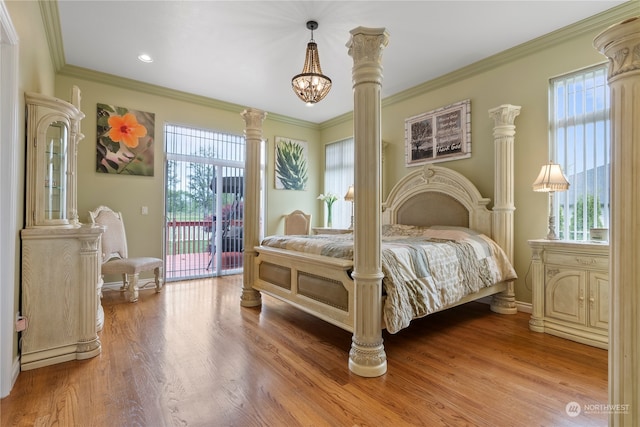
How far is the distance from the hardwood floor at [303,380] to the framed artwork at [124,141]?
231cm

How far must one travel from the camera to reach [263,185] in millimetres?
5734

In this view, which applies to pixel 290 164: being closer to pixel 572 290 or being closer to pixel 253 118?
pixel 253 118

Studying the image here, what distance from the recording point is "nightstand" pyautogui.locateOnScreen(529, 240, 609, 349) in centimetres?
242

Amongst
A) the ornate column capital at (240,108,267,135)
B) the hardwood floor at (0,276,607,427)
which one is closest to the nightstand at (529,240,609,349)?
the hardwood floor at (0,276,607,427)

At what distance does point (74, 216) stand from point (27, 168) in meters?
0.71

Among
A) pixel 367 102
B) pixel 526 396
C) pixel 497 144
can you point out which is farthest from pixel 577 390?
pixel 497 144

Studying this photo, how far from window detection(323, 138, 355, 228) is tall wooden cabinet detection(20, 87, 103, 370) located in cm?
407

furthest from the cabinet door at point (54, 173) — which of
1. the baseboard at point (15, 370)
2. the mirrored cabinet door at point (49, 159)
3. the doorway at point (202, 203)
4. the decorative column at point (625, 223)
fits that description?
the decorative column at point (625, 223)

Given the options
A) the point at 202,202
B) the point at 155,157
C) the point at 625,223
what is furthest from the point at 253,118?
the point at 625,223

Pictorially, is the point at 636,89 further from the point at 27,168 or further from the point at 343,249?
the point at 27,168

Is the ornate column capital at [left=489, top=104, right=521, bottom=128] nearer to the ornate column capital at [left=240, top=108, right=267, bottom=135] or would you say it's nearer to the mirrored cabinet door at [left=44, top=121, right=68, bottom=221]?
the ornate column capital at [left=240, top=108, right=267, bottom=135]

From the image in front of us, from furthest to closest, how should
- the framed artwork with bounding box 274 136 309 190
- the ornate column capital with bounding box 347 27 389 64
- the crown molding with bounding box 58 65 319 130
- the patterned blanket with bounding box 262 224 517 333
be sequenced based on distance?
the framed artwork with bounding box 274 136 309 190 < the crown molding with bounding box 58 65 319 130 < the patterned blanket with bounding box 262 224 517 333 < the ornate column capital with bounding box 347 27 389 64

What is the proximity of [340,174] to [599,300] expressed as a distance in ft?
13.6

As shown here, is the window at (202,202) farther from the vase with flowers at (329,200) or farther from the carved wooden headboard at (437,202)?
the carved wooden headboard at (437,202)
